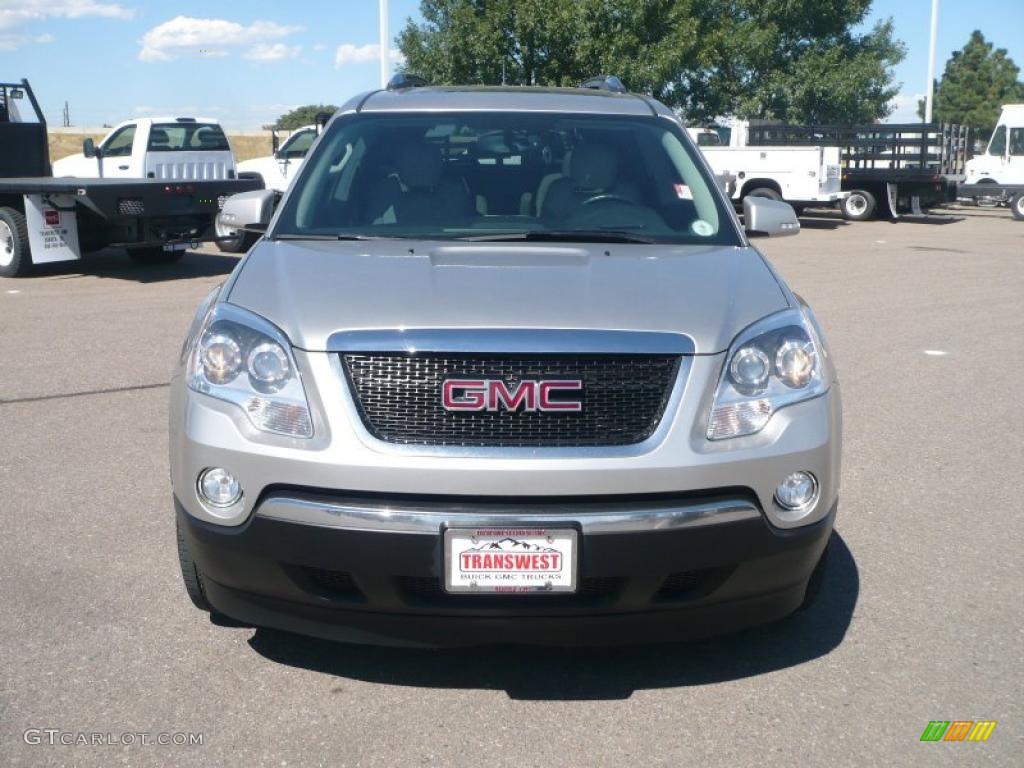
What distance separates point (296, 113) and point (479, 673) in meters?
79.7

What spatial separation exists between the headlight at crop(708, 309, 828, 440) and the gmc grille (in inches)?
7.7

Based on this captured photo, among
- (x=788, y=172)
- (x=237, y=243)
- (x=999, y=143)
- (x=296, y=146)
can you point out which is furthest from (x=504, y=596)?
(x=999, y=143)

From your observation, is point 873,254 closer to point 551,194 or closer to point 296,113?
point 551,194

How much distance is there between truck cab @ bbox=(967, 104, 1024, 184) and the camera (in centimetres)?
2634

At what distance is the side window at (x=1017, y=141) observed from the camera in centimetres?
2628

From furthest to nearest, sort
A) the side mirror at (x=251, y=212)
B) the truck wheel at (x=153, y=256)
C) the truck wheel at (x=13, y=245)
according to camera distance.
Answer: the truck wheel at (x=153, y=256) < the truck wheel at (x=13, y=245) < the side mirror at (x=251, y=212)

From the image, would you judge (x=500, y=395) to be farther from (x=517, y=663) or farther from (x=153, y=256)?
(x=153, y=256)

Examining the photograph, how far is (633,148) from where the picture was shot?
4.64 m

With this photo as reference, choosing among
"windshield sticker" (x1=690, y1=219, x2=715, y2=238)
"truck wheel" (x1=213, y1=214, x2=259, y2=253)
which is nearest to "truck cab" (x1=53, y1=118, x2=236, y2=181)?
"truck wheel" (x1=213, y1=214, x2=259, y2=253)

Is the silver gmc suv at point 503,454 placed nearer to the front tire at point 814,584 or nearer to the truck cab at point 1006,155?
the front tire at point 814,584

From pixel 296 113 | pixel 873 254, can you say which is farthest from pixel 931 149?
pixel 296 113

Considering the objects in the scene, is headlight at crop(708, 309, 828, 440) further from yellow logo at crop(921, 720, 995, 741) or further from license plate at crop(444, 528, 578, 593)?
yellow logo at crop(921, 720, 995, 741)

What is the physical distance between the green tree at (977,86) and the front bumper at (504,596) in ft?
180

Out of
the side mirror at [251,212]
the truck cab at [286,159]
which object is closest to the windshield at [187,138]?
the truck cab at [286,159]
